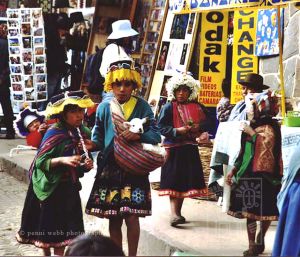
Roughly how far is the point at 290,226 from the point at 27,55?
33.1 ft

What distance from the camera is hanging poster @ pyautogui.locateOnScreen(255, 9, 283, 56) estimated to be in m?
8.69

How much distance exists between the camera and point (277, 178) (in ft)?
19.6

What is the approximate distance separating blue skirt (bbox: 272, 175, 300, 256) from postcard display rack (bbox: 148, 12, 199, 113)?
5.52m

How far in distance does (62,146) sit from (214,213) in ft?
8.77

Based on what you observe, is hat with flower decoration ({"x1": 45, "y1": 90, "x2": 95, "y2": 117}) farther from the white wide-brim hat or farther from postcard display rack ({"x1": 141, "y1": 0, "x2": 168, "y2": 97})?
postcard display rack ({"x1": 141, "y1": 0, "x2": 168, "y2": 97})

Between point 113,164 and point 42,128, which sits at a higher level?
point 42,128

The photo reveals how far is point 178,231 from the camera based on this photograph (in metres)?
6.82

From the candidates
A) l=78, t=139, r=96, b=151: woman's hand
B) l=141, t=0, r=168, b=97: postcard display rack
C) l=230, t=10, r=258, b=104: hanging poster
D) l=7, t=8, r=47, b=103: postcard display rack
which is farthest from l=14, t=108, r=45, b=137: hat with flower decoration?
l=7, t=8, r=47, b=103: postcard display rack

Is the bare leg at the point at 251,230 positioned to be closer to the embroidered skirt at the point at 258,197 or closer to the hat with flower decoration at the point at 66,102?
the embroidered skirt at the point at 258,197

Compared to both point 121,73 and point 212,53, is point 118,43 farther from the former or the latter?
point 121,73

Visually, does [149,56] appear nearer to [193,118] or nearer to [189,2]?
[189,2]

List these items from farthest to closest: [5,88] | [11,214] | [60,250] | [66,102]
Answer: [5,88], [11,214], [60,250], [66,102]

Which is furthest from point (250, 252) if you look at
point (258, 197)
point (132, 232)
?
point (132, 232)

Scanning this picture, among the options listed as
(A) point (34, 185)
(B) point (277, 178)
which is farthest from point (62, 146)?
(B) point (277, 178)
